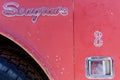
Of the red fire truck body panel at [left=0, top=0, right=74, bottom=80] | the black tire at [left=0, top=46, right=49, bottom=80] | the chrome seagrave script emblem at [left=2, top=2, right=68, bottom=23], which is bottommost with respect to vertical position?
the black tire at [left=0, top=46, right=49, bottom=80]

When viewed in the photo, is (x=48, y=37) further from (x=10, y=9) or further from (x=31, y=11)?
(x=10, y=9)

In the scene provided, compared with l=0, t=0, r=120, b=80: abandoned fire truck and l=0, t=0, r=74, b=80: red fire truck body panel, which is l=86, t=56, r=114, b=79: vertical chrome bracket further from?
l=0, t=0, r=74, b=80: red fire truck body panel

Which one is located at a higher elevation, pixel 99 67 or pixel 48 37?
pixel 48 37

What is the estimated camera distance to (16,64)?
220 cm

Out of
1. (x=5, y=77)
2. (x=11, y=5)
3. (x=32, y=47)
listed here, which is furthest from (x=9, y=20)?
(x=5, y=77)

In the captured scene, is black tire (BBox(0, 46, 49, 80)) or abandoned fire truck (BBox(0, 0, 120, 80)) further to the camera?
black tire (BBox(0, 46, 49, 80))

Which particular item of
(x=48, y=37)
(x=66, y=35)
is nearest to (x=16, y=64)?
(x=48, y=37)

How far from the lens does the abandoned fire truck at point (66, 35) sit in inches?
79.5

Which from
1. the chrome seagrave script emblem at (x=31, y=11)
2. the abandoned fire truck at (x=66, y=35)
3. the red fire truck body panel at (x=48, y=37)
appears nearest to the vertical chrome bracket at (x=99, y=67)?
the abandoned fire truck at (x=66, y=35)

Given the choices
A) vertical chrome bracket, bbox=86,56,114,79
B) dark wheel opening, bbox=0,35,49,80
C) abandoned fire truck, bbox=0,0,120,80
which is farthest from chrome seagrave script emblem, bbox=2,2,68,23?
vertical chrome bracket, bbox=86,56,114,79

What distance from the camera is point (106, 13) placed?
2.02 metres

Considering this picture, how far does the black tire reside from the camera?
215 centimetres

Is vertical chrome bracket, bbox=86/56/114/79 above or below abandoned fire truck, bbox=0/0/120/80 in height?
below

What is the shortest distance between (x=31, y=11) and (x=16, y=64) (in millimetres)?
367
